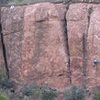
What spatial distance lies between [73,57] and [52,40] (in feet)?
3.18

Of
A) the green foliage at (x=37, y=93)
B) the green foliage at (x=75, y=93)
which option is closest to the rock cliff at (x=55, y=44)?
the green foliage at (x=37, y=93)

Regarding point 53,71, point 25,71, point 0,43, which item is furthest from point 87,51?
point 0,43

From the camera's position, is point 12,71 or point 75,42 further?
point 12,71

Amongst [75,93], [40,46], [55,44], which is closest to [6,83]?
[40,46]

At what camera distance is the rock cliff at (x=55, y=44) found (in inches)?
566

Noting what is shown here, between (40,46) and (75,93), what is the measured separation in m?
2.26

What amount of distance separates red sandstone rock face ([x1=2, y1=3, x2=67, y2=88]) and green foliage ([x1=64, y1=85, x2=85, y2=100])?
3.17 feet

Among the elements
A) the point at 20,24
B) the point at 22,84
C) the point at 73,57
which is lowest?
the point at 22,84

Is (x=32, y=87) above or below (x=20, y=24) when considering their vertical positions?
below

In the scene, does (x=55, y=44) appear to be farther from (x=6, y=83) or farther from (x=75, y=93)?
(x=6, y=83)

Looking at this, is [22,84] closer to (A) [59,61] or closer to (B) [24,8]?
(A) [59,61]

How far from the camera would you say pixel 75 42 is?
14.5m

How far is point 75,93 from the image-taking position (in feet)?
45.2

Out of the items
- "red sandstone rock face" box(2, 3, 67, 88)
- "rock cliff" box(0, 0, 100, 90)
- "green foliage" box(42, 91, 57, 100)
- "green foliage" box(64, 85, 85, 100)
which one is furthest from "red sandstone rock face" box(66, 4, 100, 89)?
"green foliage" box(42, 91, 57, 100)
